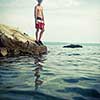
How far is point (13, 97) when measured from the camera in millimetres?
3602

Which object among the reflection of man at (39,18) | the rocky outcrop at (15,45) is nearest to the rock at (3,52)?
the rocky outcrop at (15,45)

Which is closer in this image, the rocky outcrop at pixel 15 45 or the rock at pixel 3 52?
the rock at pixel 3 52

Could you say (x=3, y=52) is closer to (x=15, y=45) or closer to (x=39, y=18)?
(x=15, y=45)

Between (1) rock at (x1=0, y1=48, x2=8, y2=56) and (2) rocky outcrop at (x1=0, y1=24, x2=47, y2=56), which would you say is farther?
(2) rocky outcrop at (x1=0, y1=24, x2=47, y2=56)

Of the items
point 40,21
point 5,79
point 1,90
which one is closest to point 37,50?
point 40,21

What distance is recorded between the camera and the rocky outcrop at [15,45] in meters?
10.3

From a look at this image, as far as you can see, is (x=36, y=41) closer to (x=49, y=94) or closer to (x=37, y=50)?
(x=37, y=50)

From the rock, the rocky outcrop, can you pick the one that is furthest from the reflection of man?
the rock

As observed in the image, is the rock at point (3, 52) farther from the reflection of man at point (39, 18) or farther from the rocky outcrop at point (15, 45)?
the reflection of man at point (39, 18)

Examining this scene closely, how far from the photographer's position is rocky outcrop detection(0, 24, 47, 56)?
10289 millimetres

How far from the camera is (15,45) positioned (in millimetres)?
10727

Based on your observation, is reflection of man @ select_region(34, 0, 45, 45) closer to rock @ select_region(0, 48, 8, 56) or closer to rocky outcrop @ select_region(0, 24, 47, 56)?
A: rocky outcrop @ select_region(0, 24, 47, 56)

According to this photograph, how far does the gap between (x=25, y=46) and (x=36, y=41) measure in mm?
976

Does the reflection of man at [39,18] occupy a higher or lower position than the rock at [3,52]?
higher
